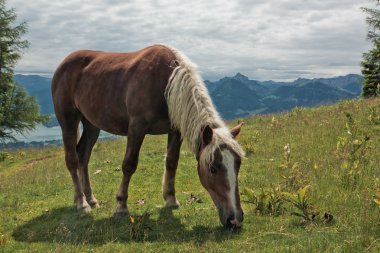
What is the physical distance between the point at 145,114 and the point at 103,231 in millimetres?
2444

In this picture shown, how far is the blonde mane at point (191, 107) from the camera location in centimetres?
672

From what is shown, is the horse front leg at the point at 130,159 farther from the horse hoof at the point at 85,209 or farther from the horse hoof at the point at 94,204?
the horse hoof at the point at 94,204

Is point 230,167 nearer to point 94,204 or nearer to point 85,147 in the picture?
point 94,204

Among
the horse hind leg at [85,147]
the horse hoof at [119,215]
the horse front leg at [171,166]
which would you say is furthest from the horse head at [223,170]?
the horse hind leg at [85,147]

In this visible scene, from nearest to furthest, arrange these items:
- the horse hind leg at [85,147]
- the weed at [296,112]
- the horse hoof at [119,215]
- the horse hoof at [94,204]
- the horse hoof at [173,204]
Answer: the horse hoof at [119,215]
the horse hoof at [173,204]
the horse hoof at [94,204]
the horse hind leg at [85,147]
the weed at [296,112]

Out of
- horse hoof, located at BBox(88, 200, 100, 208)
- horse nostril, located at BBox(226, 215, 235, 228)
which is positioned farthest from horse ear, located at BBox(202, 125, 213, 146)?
horse hoof, located at BBox(88, 200, 100, 208)

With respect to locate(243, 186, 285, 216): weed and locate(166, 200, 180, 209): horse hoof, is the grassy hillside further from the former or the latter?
locate(166, 200, 180, 209): horse hoof

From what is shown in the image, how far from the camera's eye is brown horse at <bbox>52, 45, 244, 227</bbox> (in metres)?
6.20

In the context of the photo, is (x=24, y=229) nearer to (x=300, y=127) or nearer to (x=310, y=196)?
(x=310, y=196)

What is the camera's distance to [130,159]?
7.76m

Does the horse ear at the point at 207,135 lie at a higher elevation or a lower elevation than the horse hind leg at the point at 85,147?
higher

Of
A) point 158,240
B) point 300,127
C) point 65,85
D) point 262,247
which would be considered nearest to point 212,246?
point 262,247

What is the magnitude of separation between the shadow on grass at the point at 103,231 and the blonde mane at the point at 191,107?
1251mm

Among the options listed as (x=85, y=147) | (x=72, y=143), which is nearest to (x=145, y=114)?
(x=72, y=143)
